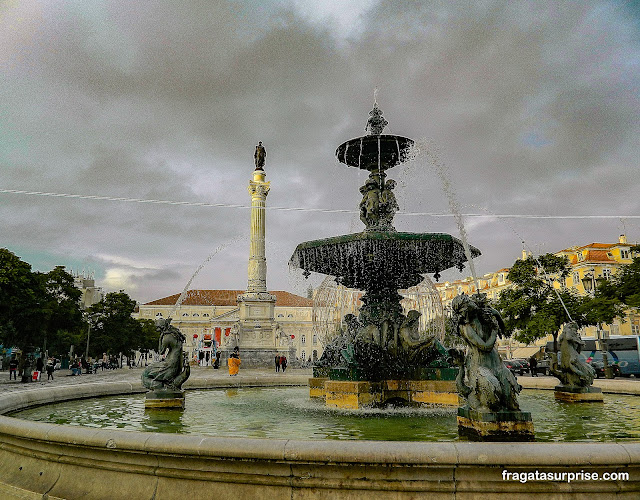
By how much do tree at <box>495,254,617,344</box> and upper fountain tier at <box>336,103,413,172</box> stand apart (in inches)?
871

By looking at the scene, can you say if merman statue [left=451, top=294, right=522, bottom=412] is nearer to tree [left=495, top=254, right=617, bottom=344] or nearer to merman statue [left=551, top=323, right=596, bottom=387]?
merman statue [left=551, top=323, right=596, bottom=387]

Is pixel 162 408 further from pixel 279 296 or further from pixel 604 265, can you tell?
pixel 279 296

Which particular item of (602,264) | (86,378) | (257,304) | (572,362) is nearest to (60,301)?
(86,378)

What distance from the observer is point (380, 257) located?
31.3ft

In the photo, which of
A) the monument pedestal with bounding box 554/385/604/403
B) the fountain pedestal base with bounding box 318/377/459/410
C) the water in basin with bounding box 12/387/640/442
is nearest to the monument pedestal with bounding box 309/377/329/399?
the water in basin with bounding box 12/387/640/442

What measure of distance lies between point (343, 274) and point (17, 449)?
23.3ft

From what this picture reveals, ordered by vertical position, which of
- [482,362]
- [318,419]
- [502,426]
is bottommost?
[318,419]

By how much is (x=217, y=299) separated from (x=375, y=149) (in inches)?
3873

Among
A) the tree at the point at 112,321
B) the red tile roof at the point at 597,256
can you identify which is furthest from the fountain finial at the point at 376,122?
the red tile roof at the point at 597,256

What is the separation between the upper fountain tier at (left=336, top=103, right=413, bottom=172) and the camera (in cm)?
1063

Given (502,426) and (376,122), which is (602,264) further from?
(502,426)

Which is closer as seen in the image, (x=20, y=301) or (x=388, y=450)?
(x=388, y=450)

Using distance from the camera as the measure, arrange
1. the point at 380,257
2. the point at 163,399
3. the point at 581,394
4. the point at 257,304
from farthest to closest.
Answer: the point at 257,304
the point at 380,257
the point at 581,394
the point at 163,399

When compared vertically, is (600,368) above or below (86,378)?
above
